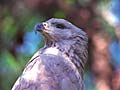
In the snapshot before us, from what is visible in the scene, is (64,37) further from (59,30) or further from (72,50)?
(72,50)

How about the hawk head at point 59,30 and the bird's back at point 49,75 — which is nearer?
the bird's back at point 49,75

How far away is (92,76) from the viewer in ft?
35.0

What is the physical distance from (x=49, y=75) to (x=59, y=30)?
824 millimetres

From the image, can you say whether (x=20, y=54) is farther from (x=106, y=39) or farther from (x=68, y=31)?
(x=68, y=31)

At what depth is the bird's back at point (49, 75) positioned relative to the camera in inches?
204

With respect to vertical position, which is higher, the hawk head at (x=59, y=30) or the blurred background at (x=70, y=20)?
the hawk head at (x=59, y=30)

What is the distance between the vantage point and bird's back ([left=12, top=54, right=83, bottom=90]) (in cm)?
518

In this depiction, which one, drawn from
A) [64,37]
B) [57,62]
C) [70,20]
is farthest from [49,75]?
[70,20]

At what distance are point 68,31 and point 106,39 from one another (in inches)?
180

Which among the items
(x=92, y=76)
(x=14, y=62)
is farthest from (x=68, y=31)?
(x=92, y=76)

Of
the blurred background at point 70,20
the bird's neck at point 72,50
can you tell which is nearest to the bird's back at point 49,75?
the bird's neck at point 72,50

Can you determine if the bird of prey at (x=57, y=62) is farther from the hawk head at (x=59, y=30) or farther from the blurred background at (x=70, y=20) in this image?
the blurred background at (x=70, y=20)

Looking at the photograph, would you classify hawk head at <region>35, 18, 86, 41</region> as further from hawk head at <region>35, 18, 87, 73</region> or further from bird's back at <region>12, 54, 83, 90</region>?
bird's back at <region>12, 54, 83, 90</region>

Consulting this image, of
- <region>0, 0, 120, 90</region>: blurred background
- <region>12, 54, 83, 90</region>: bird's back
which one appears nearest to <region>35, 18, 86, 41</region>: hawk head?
<region>12, 54, 83, 90</region>: bird's back
